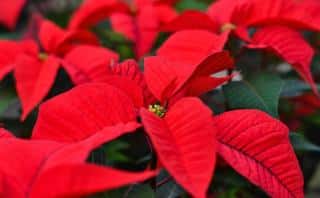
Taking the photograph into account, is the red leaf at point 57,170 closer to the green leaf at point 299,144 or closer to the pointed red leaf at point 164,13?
the green leaf at point 299,144

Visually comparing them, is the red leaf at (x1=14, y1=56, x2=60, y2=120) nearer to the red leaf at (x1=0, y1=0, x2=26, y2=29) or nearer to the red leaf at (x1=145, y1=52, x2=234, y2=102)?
the red leaf at (x1=145, y1=52, x2=234, y2=102)

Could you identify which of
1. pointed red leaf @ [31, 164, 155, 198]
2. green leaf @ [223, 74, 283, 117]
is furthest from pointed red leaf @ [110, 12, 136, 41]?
pointed red leaf @ [31, 164, 155, 198]

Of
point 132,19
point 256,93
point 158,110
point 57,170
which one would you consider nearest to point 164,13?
point 132,19

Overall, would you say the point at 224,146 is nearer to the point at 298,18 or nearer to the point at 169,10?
the point at 298,18

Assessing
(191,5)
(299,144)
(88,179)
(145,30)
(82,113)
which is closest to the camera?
(88,179)

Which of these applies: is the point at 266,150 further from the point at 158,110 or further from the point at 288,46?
the point at 288,46

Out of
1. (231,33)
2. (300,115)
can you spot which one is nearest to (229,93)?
(231,33)

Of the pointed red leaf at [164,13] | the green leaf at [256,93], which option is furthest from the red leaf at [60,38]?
the green leaf at [256,93]

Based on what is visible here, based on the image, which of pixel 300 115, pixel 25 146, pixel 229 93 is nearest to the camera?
pixel 25 146
